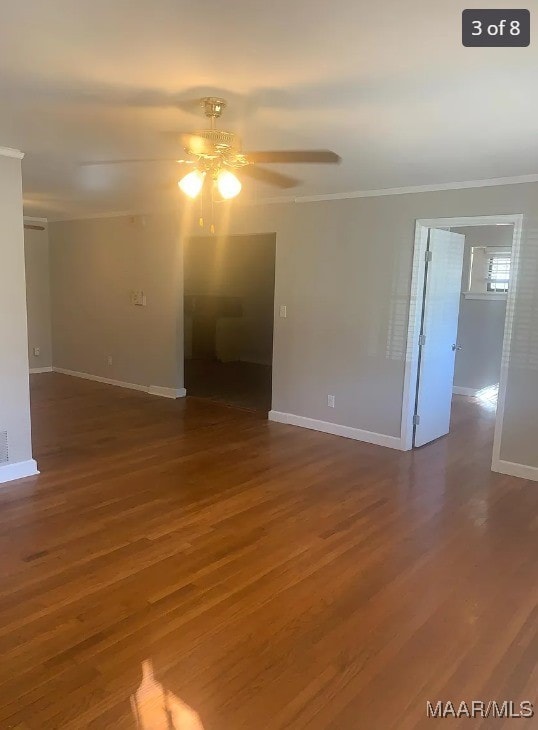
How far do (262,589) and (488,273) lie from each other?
5849mm

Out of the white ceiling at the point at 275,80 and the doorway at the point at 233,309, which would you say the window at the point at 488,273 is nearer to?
the doorway at the point at 233,309

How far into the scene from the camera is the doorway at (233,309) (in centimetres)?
858

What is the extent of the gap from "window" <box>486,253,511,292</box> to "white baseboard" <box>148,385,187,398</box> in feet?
14.0

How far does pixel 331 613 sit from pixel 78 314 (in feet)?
20.8

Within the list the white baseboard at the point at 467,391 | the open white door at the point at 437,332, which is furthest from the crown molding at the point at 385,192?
the white baseboard at the point at 467,391

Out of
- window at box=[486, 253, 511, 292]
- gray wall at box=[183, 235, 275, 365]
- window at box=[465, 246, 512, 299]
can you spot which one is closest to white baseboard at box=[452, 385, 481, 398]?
window at box=[465, 246, 512, 299]

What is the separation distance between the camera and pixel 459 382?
7.36m

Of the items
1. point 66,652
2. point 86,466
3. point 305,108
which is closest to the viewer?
point 66,652

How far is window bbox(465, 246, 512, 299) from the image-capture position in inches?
275

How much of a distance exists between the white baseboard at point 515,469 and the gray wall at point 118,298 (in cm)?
385

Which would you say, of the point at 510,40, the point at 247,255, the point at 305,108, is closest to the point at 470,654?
the point at 510,40

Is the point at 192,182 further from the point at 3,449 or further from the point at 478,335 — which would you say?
the point at 478,335

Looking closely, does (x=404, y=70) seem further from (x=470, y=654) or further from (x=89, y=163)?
(x=89, y=163)

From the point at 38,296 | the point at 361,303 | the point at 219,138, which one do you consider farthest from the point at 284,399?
the point at 38,296
